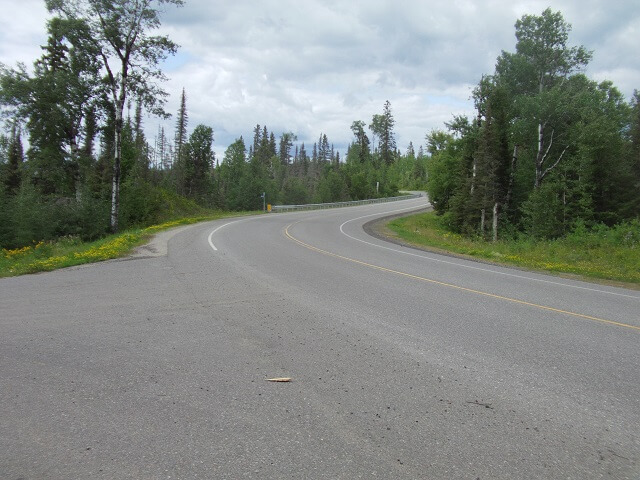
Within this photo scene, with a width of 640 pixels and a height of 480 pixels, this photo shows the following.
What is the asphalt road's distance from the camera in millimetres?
2871

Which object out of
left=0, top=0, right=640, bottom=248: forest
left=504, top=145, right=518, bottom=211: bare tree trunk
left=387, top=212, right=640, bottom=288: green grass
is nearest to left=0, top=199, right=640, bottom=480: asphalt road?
left=387, top=212, right=640, bottom=288: green grass

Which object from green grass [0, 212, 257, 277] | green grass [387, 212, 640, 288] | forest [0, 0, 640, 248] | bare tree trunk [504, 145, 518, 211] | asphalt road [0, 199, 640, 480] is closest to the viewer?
asphalt road [0, 199, 640, 480]

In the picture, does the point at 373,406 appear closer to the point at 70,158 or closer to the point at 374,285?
the point at 374,285

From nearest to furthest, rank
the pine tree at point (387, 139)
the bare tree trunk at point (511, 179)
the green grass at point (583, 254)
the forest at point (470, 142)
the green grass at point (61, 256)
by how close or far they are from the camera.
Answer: the green grass at point (61, 256) → the green grass at point (583, 254) → the forest at point (470, 142) → the bare tree trunk at point (511, 179) → the pine tree at point (387, 139)

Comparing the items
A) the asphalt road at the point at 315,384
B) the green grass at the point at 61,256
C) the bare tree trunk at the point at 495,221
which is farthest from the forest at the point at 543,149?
the green grass at the point at 61,256

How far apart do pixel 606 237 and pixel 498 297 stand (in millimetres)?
16689

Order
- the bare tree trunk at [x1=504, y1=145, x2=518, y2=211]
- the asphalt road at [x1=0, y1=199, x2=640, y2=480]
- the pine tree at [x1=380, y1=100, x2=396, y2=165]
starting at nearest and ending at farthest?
the asphalt road at [x1=0, y1=199, x2=640, y2=480]
the bare tree trunk at [x1=504, y1=145, x2=518, y2=211]
the pine tree at [x1=380, y1=100, x2=396, y2=165]

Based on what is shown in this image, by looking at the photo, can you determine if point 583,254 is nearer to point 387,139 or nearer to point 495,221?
point 495,221

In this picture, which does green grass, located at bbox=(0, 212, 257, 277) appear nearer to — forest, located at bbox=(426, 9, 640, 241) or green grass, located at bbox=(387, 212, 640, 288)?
green grass, located at bbox=(387, 212, 640, 288)

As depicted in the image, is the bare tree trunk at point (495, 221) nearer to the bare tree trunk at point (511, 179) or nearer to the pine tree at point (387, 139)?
the bare tree trunk at point (511, 179)

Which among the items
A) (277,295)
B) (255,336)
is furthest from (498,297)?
(255,336)

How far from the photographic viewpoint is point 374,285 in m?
8.99

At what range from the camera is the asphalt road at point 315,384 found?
287 centimetres

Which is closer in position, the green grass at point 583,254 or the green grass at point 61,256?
the green grass at point 61,256
